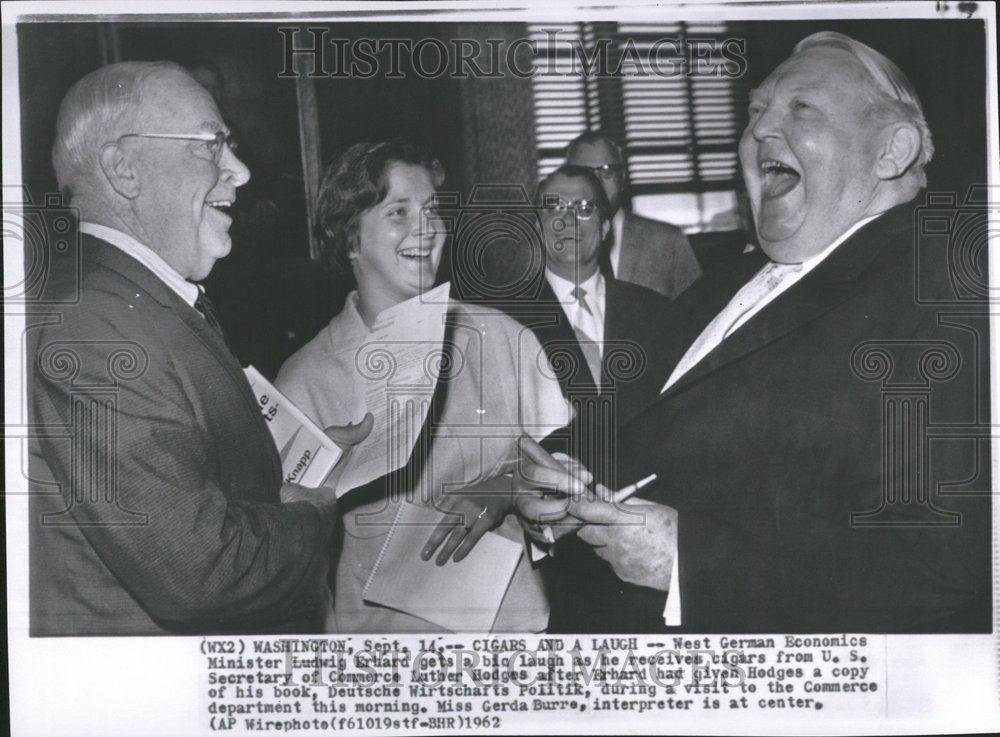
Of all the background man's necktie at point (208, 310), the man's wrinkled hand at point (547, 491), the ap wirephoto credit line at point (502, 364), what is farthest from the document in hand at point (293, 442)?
the man's wrinkled hand at point (547, 491)

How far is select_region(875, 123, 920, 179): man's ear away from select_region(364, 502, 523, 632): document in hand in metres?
1.33

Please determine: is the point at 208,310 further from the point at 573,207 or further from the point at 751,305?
the point at 751,305

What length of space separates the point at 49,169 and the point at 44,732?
4.79ft

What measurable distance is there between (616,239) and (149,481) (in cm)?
133

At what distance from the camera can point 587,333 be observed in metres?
2.76

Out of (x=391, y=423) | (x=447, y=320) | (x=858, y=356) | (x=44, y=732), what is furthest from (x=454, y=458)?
(x=44, y=732)

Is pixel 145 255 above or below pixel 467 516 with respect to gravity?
above

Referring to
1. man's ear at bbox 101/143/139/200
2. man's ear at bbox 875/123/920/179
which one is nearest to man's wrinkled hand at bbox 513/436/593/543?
man's ear at bbox 875/123/920/179

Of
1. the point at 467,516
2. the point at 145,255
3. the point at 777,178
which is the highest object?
the point at 777,178

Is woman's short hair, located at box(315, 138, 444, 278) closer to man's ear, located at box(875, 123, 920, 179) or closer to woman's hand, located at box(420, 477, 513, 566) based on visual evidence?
woman's hand, located at box(420, 477, 513, 566)

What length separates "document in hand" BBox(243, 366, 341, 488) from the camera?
8.95ft

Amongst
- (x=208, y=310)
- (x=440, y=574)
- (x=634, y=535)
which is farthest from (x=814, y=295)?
(x=208, y=310)

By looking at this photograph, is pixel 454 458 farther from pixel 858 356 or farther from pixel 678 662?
pixel 858 356

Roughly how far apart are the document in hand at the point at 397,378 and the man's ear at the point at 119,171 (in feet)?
2.31
